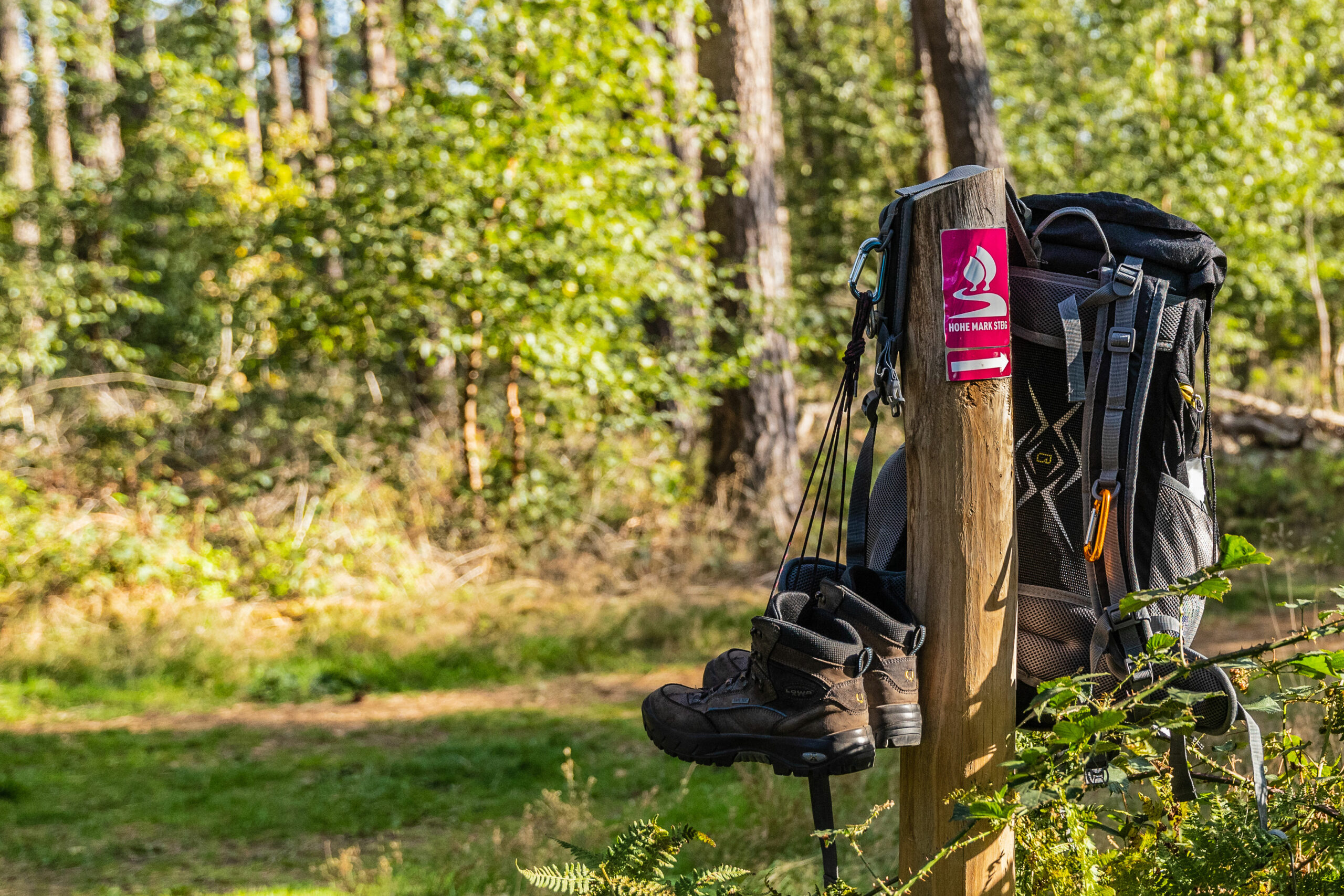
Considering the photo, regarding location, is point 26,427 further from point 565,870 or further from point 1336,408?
point 1336,408

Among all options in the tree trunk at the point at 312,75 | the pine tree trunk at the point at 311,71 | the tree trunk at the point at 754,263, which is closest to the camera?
the tree trunk at the point at 754,263

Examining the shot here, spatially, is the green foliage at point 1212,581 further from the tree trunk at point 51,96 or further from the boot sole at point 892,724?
the tree trunk at point 51,96

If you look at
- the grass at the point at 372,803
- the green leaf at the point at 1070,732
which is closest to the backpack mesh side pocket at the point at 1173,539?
the green leaf at the point at 1070,732

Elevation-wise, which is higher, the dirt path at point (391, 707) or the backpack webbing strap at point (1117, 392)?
the backpack webbing strap at point (1117, 392)

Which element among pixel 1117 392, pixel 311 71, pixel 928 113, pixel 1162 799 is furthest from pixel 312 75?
pixel 1162 799

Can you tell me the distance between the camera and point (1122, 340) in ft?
6.42

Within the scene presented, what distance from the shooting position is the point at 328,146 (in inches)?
324

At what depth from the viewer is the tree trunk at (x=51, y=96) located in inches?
464

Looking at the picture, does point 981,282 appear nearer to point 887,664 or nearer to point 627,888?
point 887,664

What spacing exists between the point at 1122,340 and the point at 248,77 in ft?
62.1

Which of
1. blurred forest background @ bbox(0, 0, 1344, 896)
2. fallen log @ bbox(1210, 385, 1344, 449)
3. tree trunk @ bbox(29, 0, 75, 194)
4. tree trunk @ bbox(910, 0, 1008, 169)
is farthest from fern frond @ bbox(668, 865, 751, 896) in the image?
tree trunk @ bbox(29, 0, 75, 194)

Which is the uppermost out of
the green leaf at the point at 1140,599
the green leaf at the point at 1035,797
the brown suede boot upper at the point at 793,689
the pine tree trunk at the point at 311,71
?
the pine tree trunk at the point at 311,71

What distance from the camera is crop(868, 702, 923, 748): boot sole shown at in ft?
6.37

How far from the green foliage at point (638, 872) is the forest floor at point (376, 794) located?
1.20m
